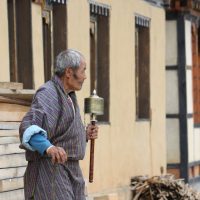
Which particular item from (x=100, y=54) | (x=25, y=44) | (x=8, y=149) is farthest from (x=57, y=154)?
(x=100, y=54)

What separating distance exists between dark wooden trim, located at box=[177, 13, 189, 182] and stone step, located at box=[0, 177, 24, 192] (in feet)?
32.8

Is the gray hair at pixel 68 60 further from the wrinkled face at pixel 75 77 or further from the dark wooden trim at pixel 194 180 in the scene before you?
the dark wooden trim at pixel 194 180

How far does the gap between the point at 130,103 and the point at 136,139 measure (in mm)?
668

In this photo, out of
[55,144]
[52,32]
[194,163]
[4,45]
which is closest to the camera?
[55,144]

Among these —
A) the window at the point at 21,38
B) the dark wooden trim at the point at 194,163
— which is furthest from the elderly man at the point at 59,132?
the dark wooden trim at the point at 194,163

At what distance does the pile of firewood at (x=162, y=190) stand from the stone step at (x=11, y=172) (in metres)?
5.92

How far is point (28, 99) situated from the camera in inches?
349

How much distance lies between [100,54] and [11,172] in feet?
19.2

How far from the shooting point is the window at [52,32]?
12.2 m

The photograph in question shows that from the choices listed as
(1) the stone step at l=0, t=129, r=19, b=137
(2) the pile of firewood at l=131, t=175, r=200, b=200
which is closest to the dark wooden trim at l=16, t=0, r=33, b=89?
(1) the stone step at l=0, t=129, r=19, b=137

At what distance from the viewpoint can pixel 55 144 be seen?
6.48 m

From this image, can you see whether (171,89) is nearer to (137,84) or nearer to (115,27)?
(137,84)

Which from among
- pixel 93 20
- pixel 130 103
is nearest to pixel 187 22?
pixel 130 103

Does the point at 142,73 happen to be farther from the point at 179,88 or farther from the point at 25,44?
the point at 25,44
